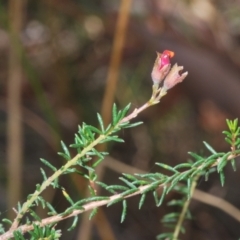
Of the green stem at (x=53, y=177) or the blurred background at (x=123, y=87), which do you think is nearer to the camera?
the green stem at (x=53, y=177)

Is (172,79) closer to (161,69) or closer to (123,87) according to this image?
(161,69)

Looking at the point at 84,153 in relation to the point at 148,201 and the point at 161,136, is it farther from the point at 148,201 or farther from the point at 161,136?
the point at 161,136

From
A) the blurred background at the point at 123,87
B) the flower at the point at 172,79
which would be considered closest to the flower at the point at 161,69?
the flower at the point at 172,79

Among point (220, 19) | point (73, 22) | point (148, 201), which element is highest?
point (73, 22)

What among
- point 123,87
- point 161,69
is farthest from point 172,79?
point 123,87

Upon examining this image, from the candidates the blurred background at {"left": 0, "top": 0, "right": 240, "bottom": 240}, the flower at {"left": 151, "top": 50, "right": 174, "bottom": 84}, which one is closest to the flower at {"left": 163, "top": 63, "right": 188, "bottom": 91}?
the flower at {"left": 151, "top": 50, "right": 174, "bottom": 84}

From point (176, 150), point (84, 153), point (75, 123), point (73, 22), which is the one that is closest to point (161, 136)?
point (176, 150)

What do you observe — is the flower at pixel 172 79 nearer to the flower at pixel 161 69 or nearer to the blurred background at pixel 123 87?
the flower at pixel 161 69

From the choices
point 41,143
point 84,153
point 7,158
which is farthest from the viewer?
point 41,143
